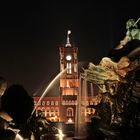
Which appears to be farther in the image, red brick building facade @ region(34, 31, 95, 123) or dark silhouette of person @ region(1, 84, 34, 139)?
red brick building facade @ region(34, 31, 95, 123)

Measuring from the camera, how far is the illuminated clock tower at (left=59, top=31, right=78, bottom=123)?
98.8m

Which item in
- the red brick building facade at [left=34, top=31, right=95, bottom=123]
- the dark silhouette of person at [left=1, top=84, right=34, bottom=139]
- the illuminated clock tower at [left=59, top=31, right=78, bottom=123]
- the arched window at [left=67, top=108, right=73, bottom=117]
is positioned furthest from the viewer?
the illuminated clock tower at [left=59, top=31, right=78, bottom=123]

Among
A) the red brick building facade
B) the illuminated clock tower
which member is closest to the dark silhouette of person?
the red brick building facade

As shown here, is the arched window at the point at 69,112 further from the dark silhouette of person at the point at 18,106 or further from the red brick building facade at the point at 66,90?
the dark silhouette of person at the point at 18,106

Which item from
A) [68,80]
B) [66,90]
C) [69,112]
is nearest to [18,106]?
[69,112]

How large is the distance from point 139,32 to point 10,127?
7822 mm

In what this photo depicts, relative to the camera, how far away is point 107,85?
45.9 ft

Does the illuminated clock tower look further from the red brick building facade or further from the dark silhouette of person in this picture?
the dark silhouette of person

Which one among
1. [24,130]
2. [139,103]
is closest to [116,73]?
[139,103]

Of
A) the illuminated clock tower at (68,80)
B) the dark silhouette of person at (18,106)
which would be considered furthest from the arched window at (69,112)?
the dark silhouette of person at (18,106)

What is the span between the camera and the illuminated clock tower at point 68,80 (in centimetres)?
9881

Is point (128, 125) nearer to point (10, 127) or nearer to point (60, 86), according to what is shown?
point (10, 127)

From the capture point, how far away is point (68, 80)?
101125 millimetres

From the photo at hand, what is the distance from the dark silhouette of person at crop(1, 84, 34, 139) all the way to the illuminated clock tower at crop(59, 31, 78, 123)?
8795 centimetres
